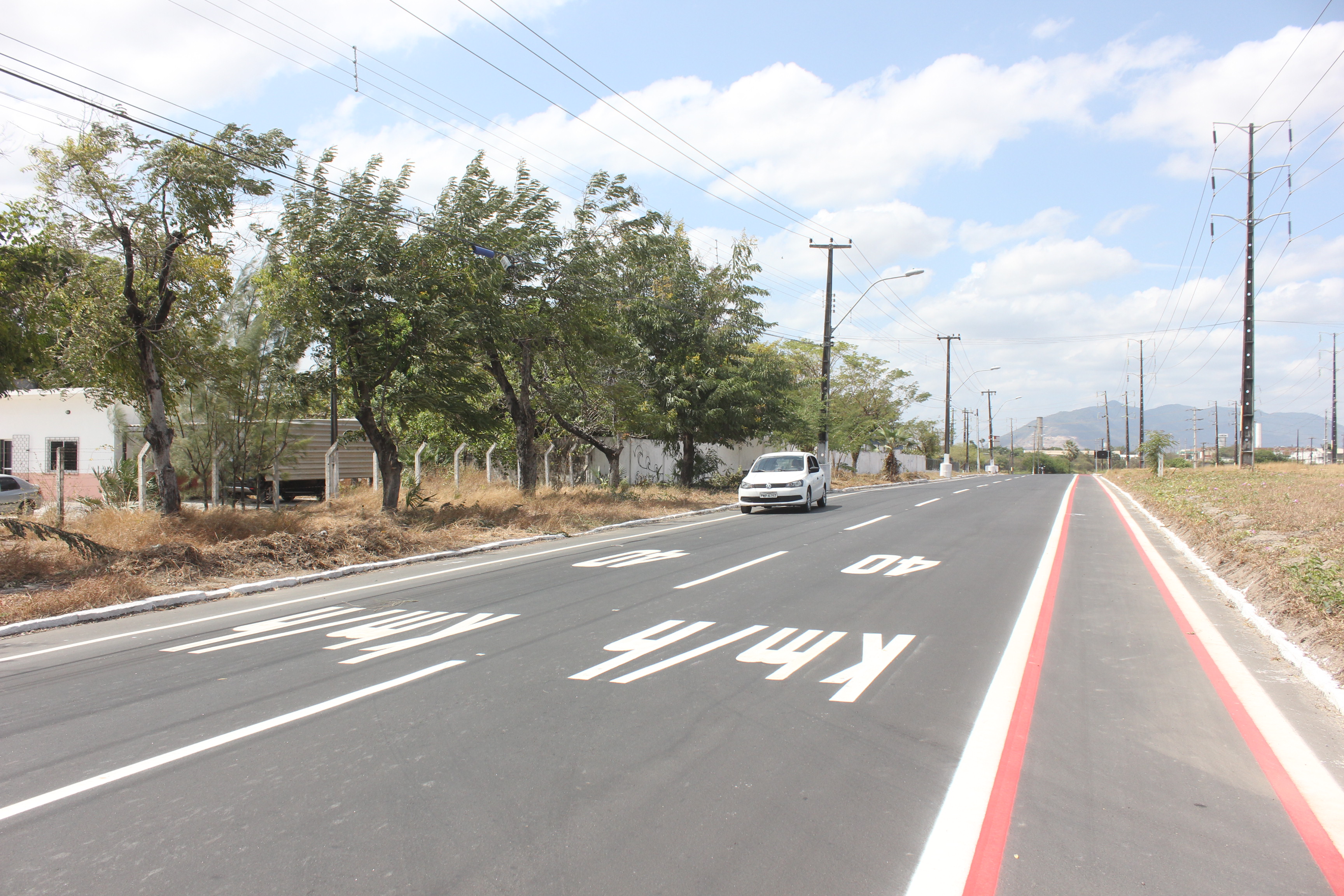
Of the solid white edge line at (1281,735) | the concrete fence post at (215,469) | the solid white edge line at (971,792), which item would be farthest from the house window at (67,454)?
the solid white edge line at (1281,735)

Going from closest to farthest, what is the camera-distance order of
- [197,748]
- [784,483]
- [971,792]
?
[971,792], [197,748], [784,483]

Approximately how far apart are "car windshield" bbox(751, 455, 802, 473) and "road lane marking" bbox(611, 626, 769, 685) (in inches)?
611

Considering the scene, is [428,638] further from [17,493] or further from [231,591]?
[17,493]

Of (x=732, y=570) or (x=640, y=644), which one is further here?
(x=732, y=570)

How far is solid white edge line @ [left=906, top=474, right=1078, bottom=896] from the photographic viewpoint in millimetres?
3357

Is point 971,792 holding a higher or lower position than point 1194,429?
lower

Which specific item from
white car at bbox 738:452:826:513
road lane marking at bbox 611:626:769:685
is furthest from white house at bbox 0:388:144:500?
road lane marking at bbox 611:626:769:685

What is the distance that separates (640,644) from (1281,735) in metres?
4.51

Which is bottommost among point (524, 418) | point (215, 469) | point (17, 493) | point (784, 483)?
point (17, 493)

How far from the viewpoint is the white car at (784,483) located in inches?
872

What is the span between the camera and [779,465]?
77.1ft

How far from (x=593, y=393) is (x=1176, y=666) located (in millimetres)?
18880

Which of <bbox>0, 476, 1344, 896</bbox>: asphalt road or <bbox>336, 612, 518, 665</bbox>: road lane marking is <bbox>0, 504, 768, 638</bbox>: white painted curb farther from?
<bbox>336, 612, 518, 665</bbox>: road lane marking

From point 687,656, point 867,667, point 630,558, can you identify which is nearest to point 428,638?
point 687,656
